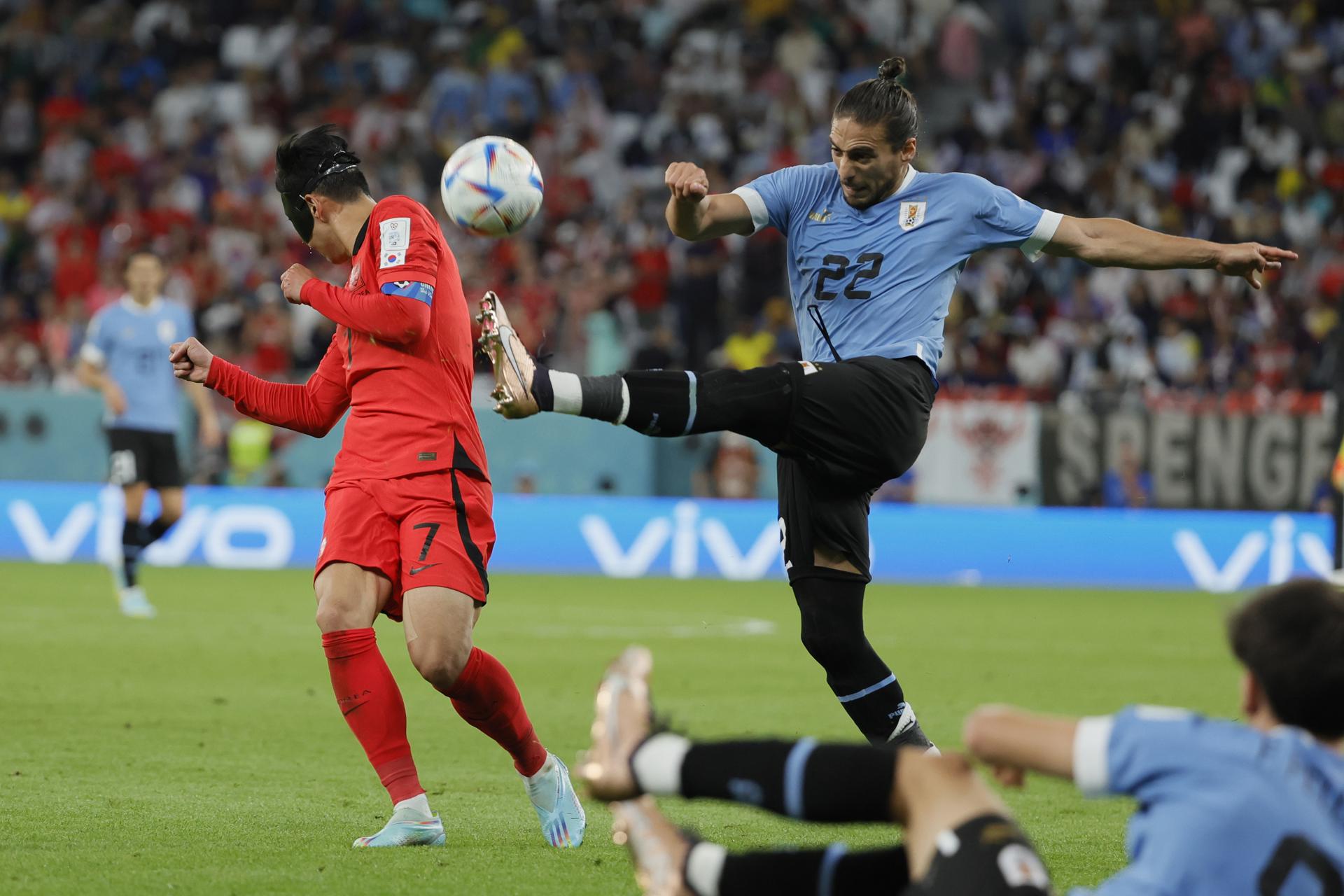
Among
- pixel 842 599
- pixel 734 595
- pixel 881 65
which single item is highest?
pixel 881 65

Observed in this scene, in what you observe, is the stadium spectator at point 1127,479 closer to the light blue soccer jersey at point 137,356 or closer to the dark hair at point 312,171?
the light blue soccer jersey at point 137,356

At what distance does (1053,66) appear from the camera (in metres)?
22.7

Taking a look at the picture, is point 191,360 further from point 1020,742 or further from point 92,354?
point 92,354

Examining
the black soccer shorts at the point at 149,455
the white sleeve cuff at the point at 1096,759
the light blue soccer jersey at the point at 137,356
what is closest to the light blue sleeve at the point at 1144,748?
the white sleeve cuff at the point at 1096,759

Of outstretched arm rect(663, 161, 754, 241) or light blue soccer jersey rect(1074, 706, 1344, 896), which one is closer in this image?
light blue soccer jersey rect(1074, 706, 1344, 896)

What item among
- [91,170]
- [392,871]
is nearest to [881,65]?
[392,871]

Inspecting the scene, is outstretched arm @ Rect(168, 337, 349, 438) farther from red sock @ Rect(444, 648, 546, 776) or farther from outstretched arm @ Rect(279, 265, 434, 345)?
A: red sock @ Rect(444, 648, 546, 776)

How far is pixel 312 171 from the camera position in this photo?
5820mm

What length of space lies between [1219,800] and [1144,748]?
14cm

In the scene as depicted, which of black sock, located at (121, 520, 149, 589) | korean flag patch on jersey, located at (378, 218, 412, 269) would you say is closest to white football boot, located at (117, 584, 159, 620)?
black sock, located at (121, 520, 149, 589)

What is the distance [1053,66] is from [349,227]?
1833 cm

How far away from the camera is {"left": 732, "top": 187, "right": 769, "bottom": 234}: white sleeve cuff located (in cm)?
596

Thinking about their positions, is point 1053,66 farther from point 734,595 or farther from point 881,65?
point 881,65

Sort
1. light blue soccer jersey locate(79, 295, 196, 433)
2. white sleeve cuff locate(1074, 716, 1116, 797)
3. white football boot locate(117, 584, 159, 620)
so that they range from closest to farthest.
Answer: white sleeve cuff locate(1074, 716, 1116, 797)
white football boot locate(117, 584, 159, 620)
light blue soccer jersey locate(79, 295, 196, 433)
